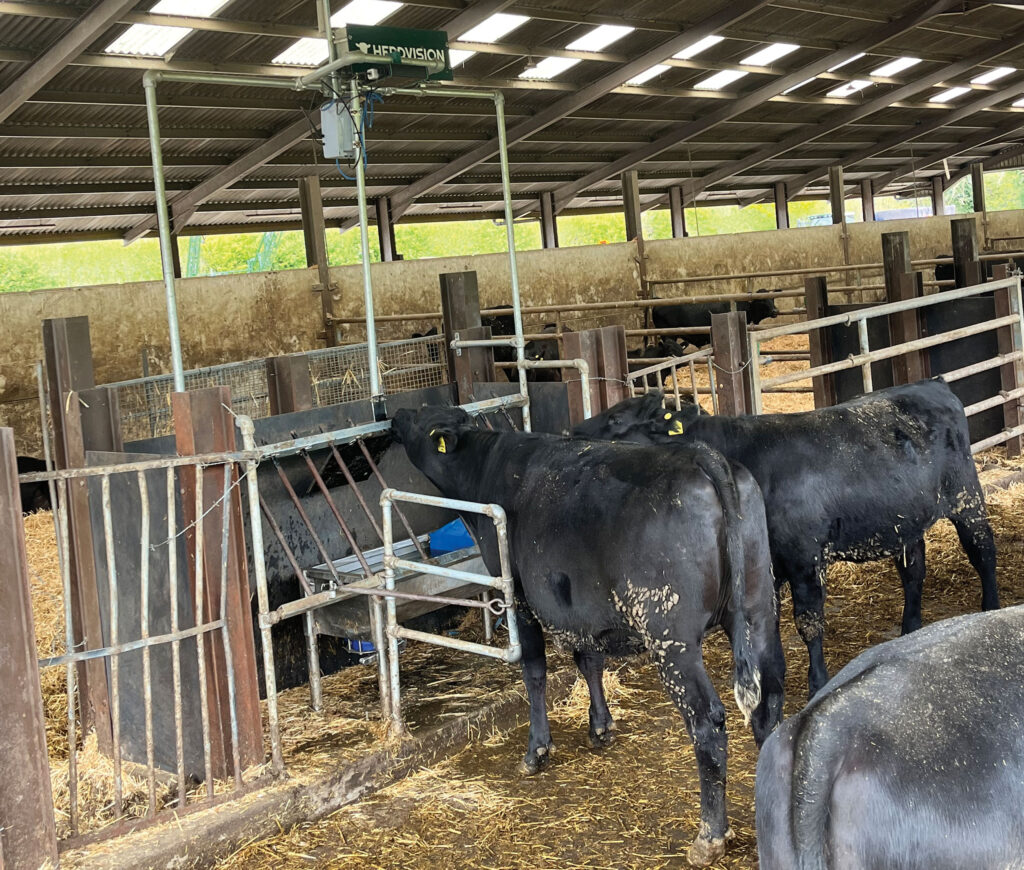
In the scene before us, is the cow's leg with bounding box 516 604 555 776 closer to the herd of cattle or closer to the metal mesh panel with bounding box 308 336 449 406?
the herd of cattle

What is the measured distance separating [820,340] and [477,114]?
952 centimetres

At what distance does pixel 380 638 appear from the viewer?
182 inches

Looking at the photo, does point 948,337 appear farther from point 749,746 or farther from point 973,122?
point 973,122

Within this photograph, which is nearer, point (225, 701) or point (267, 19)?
point (225, 701)

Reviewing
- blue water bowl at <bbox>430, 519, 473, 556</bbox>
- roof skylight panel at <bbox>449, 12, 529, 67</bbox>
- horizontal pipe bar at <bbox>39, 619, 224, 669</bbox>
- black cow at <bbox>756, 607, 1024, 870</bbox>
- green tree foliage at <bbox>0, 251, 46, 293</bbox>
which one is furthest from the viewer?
green tree foliage at <bbox>0, 251, 46, 293</bbox>

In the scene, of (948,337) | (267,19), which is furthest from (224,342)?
(948,337)

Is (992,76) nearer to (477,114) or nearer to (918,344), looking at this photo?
(477,114)

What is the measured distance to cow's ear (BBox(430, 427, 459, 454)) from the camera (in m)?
4.79

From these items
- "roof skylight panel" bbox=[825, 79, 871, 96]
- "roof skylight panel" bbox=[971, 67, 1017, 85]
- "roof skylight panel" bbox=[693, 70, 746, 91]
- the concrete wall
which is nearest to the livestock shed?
the concrete wall

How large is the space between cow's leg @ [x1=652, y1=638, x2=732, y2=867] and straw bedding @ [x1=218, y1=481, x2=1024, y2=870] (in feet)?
0.22

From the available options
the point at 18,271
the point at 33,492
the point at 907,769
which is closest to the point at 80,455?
the point at 907,769

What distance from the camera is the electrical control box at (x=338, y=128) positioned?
4.84 meters

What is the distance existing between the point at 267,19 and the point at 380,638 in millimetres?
8841

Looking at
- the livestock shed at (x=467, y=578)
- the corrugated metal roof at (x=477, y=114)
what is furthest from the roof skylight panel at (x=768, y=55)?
the livestock shed at (x=467, y=578)
